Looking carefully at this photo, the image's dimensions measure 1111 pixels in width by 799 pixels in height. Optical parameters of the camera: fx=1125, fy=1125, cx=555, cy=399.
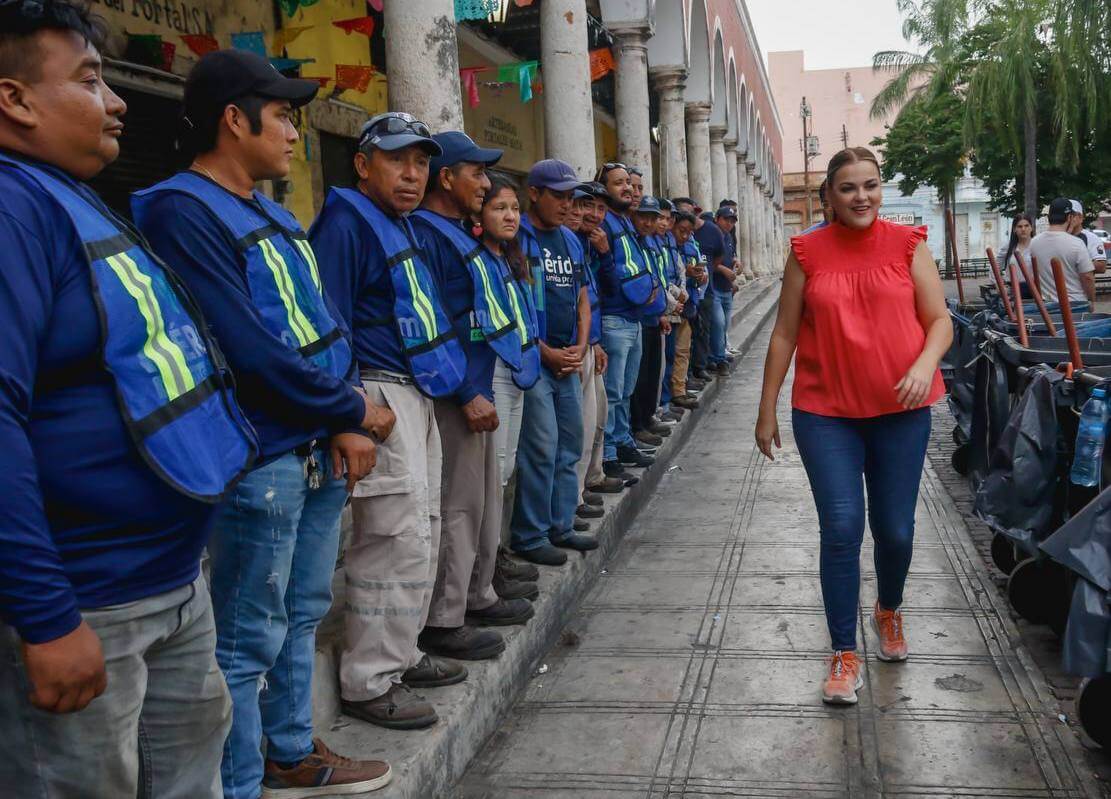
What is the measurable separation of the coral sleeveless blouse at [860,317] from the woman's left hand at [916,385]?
5cm

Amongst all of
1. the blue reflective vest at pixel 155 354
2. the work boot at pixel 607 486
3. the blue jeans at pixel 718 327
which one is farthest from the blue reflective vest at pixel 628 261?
the blue reflective vest at pixel 155 354

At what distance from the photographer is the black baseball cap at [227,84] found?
8.71 ft

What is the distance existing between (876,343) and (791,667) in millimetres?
1318

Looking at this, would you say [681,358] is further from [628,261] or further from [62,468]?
[62,468]

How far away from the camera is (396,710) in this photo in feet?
11.1

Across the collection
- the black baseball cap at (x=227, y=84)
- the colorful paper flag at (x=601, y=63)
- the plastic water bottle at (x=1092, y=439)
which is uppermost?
the colorful paper flag at (x=601, y=63)

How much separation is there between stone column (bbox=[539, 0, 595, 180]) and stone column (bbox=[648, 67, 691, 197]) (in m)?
6.16

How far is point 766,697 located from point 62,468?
2.86 meters

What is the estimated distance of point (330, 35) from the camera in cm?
937

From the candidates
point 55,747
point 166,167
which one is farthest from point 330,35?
point 55,747

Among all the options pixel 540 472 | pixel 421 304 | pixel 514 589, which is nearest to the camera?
pixel 421 304

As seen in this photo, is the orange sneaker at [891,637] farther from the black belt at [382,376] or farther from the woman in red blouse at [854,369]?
the black belt at [382,376]

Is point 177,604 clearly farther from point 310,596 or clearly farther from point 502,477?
point 502,477


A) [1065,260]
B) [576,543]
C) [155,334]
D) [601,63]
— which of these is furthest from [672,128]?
[155,334]
